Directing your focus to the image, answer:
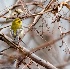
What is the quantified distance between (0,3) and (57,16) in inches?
29.4

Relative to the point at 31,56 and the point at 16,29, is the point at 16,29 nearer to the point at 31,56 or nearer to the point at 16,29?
the point at 16,29

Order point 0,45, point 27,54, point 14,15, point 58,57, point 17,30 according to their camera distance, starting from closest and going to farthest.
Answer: point 27,54, point 17,30, point 14,15, point 0,45, point 58,57

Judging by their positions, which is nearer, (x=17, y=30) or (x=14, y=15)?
(x=17, y=30)

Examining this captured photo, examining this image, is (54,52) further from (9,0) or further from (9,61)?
(9,61)

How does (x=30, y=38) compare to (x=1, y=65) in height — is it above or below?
above

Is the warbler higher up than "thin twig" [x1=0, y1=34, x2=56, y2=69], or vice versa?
the warbler

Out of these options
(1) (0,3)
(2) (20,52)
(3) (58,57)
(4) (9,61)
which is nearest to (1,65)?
(4) (9,61)

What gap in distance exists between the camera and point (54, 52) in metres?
1.51

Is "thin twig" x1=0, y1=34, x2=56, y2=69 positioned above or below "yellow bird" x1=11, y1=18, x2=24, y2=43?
below

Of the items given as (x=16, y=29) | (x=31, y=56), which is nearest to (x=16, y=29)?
(x=16, y=29)

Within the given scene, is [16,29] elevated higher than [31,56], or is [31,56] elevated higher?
[16,29]

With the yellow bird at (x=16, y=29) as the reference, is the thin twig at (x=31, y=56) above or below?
below

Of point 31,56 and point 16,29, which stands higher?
point 16,29

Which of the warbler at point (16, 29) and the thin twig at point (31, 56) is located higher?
the warbler at point (16, 29)
